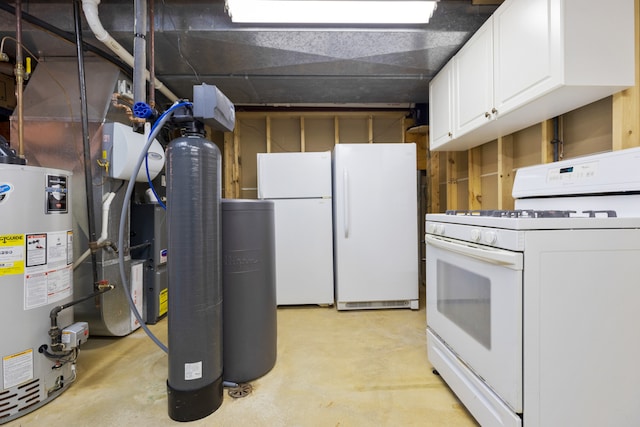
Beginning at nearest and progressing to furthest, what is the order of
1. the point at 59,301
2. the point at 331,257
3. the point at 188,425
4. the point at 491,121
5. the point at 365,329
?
the point at 188,425, the point at 59,301, the point at 491,121, the point at 365,329, the point at 331,257

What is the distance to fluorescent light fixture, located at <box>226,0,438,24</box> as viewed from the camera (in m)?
1.56

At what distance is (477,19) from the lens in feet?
5.79

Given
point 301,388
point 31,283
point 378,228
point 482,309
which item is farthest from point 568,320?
point 31,283

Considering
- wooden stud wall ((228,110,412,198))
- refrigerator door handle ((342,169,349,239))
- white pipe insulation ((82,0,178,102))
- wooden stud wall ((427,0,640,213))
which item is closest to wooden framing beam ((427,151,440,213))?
wooden stud wall ((427,0,640,213))

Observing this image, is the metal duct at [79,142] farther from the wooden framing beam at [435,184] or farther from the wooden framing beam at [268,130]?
the wooden framing beam at [435,184]

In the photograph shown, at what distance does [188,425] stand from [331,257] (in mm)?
1702

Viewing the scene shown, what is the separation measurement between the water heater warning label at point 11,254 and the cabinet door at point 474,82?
2.61 metres

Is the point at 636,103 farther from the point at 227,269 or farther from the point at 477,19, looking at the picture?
the point at 227,269

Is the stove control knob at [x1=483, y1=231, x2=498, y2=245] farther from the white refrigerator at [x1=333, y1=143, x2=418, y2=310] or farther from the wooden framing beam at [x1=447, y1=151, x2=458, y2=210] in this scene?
the wooden framing beam at [x1=447, y1=151, x2=458, y2=210]

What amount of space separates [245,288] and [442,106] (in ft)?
6.93

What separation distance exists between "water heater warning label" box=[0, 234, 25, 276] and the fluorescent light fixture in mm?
1647

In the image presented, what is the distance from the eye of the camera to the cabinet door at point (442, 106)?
2111mm

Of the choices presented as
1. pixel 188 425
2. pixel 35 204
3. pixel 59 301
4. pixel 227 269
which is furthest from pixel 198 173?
pixel 188 425

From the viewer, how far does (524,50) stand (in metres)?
1.37
